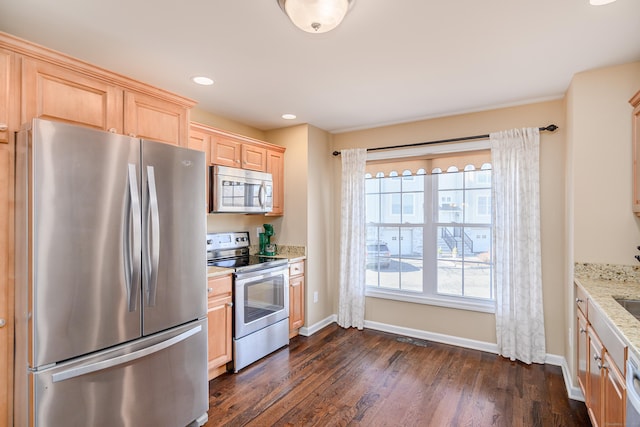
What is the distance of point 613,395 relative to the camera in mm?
1537

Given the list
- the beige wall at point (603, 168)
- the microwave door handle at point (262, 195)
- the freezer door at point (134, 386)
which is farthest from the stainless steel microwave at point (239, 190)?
the beige wall at point (603, 168)

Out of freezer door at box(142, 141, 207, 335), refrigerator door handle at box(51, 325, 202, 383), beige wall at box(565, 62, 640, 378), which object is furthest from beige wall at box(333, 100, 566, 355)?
refrigerator door handle at box(51, 325, 202, 383)

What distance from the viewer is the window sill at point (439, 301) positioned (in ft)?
11.2

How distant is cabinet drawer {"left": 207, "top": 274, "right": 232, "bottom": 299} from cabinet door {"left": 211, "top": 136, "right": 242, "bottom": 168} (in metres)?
1.11

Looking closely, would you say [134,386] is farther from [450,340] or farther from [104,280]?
[450,340]

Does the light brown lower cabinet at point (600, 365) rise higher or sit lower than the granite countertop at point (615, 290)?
lower

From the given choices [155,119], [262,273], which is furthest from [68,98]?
[262,273]

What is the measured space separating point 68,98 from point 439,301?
3.64 metres

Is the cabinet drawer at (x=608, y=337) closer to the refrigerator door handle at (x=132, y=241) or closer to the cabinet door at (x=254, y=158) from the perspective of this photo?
the refrigerator door handle at (x=132, y=241)

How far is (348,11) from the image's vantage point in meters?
1.73

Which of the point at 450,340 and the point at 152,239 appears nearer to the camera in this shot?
the point at 152,239

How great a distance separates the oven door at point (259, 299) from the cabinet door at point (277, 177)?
78 centimetres

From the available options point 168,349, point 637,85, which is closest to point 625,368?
point 637,85

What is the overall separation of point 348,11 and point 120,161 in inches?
57.5
